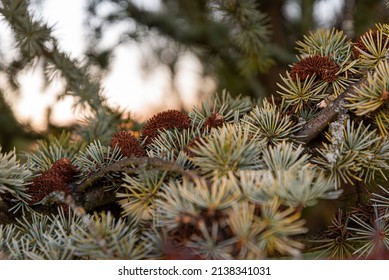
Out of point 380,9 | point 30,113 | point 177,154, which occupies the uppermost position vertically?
point 380,9

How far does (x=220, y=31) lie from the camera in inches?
50.1

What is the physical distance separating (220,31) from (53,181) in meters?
0.87

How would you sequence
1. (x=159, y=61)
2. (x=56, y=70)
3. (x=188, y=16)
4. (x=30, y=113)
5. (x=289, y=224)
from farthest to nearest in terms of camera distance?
1. (x=159, y=61)
2. (x=188, y=16)
3. (x=30, y=113)
4. (x=56, y=70)
5. (x=289, y=224)

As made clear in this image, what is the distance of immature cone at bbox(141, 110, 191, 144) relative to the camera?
530 mm

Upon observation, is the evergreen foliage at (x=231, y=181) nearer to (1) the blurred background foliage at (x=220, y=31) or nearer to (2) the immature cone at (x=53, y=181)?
(2) the immature cone at (x=53, y=181)

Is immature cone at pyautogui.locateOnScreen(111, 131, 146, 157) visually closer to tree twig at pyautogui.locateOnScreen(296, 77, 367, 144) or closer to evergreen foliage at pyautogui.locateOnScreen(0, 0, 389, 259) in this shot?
evergreen foliage at pyautogui.locateOnScreen(0, 0, 389, 259)

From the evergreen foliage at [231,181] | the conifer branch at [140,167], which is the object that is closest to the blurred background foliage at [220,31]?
the evergreen foliage at [231,181]

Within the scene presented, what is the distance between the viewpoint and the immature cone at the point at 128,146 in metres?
0.50

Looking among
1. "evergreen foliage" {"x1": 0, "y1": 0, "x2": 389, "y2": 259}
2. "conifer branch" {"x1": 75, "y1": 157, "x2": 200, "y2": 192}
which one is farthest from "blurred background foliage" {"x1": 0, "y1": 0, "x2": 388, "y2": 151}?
"conifer branch" {"x1": 75, "y1": 157, "x2": 200, "y2": 192}

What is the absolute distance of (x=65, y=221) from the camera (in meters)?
0.46

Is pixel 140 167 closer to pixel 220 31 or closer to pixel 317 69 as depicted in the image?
pixel 317 69
